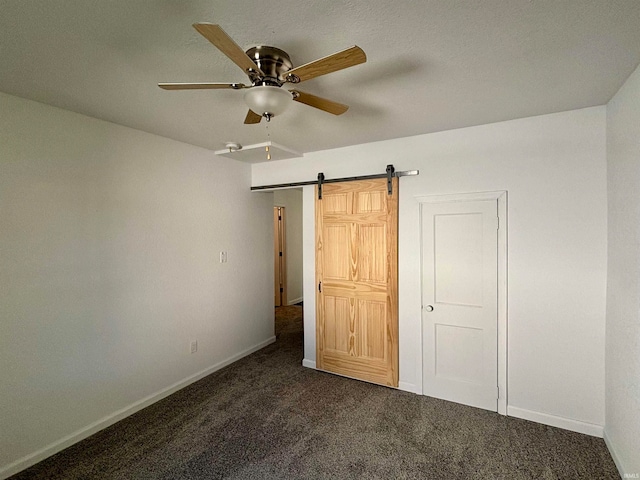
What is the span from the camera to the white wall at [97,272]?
2121mm

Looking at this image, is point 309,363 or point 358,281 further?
point 309,363

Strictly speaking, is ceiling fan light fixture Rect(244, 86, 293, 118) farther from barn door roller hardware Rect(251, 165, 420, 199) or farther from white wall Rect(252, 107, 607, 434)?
white wall Rect(252, 107, 607, 434)

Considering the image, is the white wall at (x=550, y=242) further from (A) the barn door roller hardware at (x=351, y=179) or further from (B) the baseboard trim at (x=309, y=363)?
(B) the baseboard trim at (x=309, y=363)

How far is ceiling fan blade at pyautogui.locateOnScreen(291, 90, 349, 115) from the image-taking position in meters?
1.68

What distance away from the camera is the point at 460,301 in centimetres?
290

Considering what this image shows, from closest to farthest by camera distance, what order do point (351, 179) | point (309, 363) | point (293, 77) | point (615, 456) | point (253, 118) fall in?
point (293, 77) → point (253, 118) → point (615, 456) → point (351, 179) → point (309, 363)

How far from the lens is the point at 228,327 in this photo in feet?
12.5

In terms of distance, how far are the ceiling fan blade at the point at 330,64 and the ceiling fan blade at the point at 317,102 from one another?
0.16m

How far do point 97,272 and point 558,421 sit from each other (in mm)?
3912

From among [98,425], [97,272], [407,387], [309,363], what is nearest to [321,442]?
[407,387]

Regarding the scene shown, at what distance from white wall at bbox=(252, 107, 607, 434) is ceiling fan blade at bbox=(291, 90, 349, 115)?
60.9 inches

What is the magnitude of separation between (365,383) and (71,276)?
9.35ft

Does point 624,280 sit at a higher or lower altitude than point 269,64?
lower

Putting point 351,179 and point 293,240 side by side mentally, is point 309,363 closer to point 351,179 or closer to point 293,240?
point 351,179
